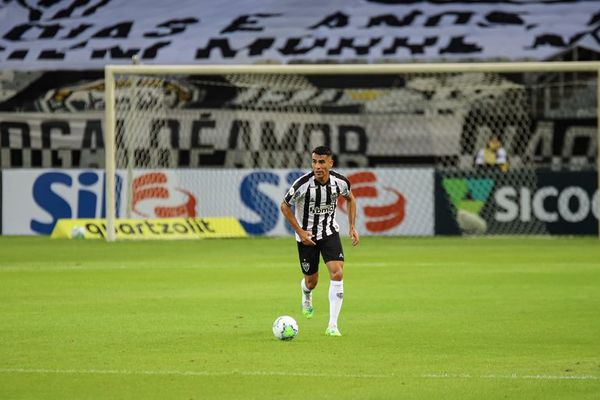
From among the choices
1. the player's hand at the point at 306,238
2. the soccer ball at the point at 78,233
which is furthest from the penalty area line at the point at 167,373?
the soccer ball at the point at 78,233

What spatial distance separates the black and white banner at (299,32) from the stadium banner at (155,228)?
5.65 meters

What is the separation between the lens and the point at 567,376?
10.2 metres

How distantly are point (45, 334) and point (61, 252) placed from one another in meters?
12.6

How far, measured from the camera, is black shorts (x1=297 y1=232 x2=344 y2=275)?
13438 millimetres

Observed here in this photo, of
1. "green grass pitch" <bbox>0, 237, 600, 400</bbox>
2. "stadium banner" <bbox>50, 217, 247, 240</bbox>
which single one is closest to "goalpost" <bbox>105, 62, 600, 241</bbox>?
"stadium banner" <bbox>50, 217, 247, 240</bbox>

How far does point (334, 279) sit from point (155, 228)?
16628 mm

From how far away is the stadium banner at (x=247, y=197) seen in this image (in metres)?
30.2

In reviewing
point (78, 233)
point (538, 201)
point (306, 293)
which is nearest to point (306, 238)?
point (306, 293)

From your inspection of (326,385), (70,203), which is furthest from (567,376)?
(70,203)

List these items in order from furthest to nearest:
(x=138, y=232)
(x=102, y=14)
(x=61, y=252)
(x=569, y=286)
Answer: (x=102, y=14) → (x=138, y=232) → (x=61, y=252) → (x=569, y=286)

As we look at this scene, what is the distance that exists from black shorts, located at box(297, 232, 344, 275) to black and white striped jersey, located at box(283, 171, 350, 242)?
0.07 meters

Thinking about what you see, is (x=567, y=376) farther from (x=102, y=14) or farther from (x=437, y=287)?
(x=102, y=14)

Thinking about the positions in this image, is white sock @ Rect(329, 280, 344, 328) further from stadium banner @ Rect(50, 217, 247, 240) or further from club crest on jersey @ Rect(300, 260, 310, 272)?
stadium banner @ Rect(50, 217, 247, 240)

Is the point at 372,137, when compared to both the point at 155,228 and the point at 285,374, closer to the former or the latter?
the point at 155,228
